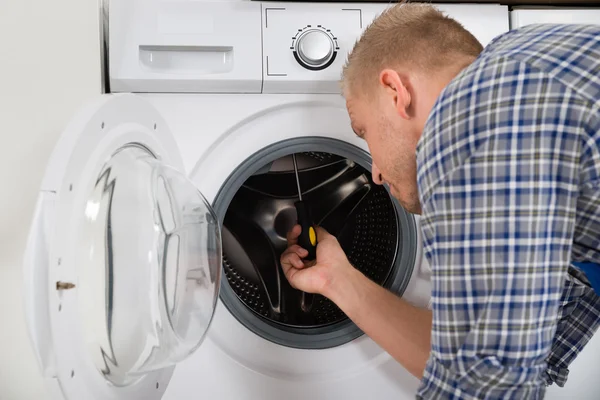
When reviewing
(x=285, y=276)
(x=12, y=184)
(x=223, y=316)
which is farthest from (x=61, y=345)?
(x=285, y=276)

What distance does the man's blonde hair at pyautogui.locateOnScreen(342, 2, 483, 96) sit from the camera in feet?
2.78

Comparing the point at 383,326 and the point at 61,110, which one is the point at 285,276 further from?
the point at 61,110

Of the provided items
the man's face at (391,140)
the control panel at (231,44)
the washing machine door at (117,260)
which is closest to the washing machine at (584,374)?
the control panel at (231,44)

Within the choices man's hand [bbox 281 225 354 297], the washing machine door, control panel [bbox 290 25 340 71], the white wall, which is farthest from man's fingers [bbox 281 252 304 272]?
the white wall

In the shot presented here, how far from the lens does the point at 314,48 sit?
103 centimetres

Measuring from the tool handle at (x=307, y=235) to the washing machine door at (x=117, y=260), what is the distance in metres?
0.26

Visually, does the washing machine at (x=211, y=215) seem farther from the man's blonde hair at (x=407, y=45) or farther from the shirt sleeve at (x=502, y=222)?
the shirt sleeve at (x=502, y=222)

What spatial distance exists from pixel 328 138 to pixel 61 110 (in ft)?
1.47

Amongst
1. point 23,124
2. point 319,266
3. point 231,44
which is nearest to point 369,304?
point 319,266

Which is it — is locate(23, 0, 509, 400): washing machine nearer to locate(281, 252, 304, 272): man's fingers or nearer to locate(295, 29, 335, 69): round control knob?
locate(295, 29, 335, 69): round control knob

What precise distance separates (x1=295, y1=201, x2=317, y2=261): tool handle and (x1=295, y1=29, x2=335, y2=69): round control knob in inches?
12.2

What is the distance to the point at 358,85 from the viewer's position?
0.93 meters

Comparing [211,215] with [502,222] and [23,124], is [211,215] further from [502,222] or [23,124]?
[502,222]

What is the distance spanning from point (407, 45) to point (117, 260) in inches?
19.4
